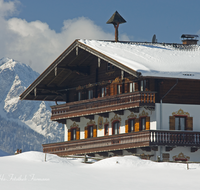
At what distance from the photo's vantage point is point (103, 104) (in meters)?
46.3

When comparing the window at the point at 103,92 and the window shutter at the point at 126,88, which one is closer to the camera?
the window shutter at the point at 126,88

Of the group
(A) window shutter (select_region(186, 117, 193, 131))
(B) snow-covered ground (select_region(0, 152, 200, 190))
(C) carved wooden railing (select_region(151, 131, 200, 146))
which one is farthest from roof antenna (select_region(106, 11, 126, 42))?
(B) snow-covered ground (select_region(0, 152, 200, 190))

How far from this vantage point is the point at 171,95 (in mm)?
44062

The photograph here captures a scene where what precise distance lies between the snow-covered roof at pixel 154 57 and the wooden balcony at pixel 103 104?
2.01 meters

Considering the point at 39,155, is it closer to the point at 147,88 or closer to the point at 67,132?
the point at 147,88

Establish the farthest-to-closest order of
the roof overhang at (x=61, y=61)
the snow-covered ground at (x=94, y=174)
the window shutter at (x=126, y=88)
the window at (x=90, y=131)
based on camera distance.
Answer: the window at (x=90, y=131) → the window shutter at (x=126, y=88) → the roof overhang at (x=61, y=61) → the snow-covered ground at (x=94, y=174)

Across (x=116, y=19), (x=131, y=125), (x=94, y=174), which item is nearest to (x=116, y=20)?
(x=116, y=19)

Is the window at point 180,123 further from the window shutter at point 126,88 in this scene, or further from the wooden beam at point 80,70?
the wooden beam at point 80,70

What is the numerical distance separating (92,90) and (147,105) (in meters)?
8.84

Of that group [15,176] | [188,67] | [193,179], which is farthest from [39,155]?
[188,67]

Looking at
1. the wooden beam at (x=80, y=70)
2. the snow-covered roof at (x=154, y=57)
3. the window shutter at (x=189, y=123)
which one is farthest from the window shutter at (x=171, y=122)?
the wooden beam at (x=80, y=70)

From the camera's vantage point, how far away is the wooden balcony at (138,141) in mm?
41844

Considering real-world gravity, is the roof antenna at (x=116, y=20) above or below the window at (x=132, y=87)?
above

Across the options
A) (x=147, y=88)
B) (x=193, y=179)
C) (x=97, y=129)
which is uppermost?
(x=147, y=88)
